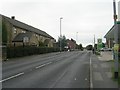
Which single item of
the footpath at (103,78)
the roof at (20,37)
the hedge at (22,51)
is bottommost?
the footpath at (103,78)

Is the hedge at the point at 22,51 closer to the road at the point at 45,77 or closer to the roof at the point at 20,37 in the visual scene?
the roof at the point at 20,37

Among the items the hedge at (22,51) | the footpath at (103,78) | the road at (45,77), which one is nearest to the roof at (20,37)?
the hedge at (22,51)

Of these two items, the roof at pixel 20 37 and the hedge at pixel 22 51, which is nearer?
the hedge at pixel 22 51

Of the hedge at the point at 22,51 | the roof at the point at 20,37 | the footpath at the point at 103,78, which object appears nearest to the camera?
the footpath at the point at 103,78

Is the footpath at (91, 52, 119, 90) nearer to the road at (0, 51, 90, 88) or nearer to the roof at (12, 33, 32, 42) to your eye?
the road at (0, 51, 90, 88)

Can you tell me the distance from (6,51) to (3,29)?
13579mm

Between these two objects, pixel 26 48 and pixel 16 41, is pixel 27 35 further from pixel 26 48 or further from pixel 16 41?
pixel 26 48

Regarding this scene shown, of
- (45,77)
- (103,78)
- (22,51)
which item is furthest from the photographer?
(22,51)

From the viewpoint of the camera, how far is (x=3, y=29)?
4800cm

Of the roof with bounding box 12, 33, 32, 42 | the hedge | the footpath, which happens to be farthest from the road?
the roof with bounding box 12, 33, 32, 42

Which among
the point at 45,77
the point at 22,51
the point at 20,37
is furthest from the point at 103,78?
the point at 20,37

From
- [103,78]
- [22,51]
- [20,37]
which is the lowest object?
[103,78]

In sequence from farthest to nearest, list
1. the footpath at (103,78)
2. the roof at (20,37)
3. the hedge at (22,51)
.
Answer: the roof at (20,37) → the hedge at (22,51) → the footpath at (103,78)

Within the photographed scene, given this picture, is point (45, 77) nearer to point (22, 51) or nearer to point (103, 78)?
point (103, 78)
